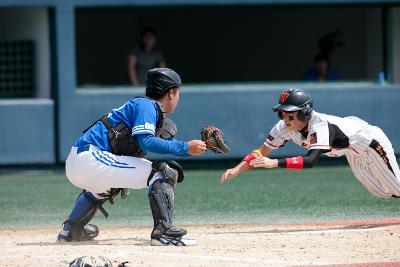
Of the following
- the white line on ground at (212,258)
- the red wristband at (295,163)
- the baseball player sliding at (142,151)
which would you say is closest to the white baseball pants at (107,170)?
the baseball player sliding at (142,151)

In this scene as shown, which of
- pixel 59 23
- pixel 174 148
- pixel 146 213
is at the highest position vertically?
pixel 59 23

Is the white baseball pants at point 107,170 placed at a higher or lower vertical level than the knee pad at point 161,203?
higher

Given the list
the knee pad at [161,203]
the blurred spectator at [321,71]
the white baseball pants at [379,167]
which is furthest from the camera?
the blurred spectator at [321,71]

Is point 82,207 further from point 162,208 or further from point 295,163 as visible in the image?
point 295,163

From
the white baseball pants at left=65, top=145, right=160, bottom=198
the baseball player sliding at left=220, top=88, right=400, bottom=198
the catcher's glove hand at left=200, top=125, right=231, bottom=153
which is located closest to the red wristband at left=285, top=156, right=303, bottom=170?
the baseball player sliding at left=220, top=88, right=400, bottom=198

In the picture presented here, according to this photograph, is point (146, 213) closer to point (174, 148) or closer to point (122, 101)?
point (174, 148)

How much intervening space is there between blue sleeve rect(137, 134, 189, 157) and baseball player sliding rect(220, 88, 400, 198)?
1.72ft

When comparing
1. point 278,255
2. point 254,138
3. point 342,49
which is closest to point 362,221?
point 278,255

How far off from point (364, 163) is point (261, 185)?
372 centimetres

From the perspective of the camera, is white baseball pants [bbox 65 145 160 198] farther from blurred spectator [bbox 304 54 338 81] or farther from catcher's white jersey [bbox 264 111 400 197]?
blurred spectator [bbox 304 54 338 81]

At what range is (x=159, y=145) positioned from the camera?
7.25m

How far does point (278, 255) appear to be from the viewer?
23.1ft

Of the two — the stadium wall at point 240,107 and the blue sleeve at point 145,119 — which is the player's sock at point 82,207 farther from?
the stadium wall at point 240,107

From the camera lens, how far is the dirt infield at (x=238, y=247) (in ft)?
22.3
